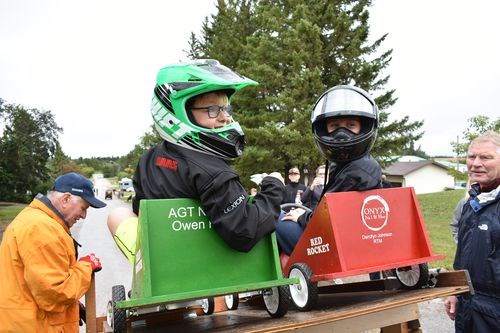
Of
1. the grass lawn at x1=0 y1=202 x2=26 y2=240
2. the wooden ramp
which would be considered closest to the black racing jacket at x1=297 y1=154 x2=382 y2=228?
the wooden ramp

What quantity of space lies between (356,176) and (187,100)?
117cm

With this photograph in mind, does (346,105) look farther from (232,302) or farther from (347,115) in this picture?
(232,302)

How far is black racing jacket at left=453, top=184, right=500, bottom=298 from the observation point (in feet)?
10.8

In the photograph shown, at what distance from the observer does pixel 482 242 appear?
3.38m

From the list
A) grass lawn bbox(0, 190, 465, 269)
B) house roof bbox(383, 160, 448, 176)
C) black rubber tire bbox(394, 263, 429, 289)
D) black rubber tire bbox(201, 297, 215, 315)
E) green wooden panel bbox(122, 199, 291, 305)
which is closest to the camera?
green wooden panel bbox(122, 199, 291, 305)

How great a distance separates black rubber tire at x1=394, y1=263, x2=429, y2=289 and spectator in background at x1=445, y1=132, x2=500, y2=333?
72 cm

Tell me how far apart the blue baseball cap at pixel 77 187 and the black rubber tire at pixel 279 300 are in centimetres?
222

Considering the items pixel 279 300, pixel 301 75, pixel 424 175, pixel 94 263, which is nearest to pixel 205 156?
pixel 279 300

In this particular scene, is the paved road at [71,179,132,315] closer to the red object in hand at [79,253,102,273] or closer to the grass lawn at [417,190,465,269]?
the red object in hand at [79,253,102,273]

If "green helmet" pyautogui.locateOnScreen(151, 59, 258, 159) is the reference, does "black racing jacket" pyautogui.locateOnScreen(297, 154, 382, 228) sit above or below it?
below

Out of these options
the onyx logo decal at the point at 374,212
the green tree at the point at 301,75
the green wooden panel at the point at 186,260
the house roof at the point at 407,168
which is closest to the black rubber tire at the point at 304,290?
the green wooden panel at the point at 186,260

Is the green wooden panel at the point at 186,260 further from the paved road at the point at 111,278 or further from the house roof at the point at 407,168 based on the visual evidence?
the house roof at the point at 407,168

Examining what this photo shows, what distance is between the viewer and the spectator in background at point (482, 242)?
10.8ft

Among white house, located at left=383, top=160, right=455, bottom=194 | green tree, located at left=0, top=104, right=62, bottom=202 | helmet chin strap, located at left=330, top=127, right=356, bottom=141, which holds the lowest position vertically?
helmet chin strap, located at left=330, top=127, right=356, bottom=141
